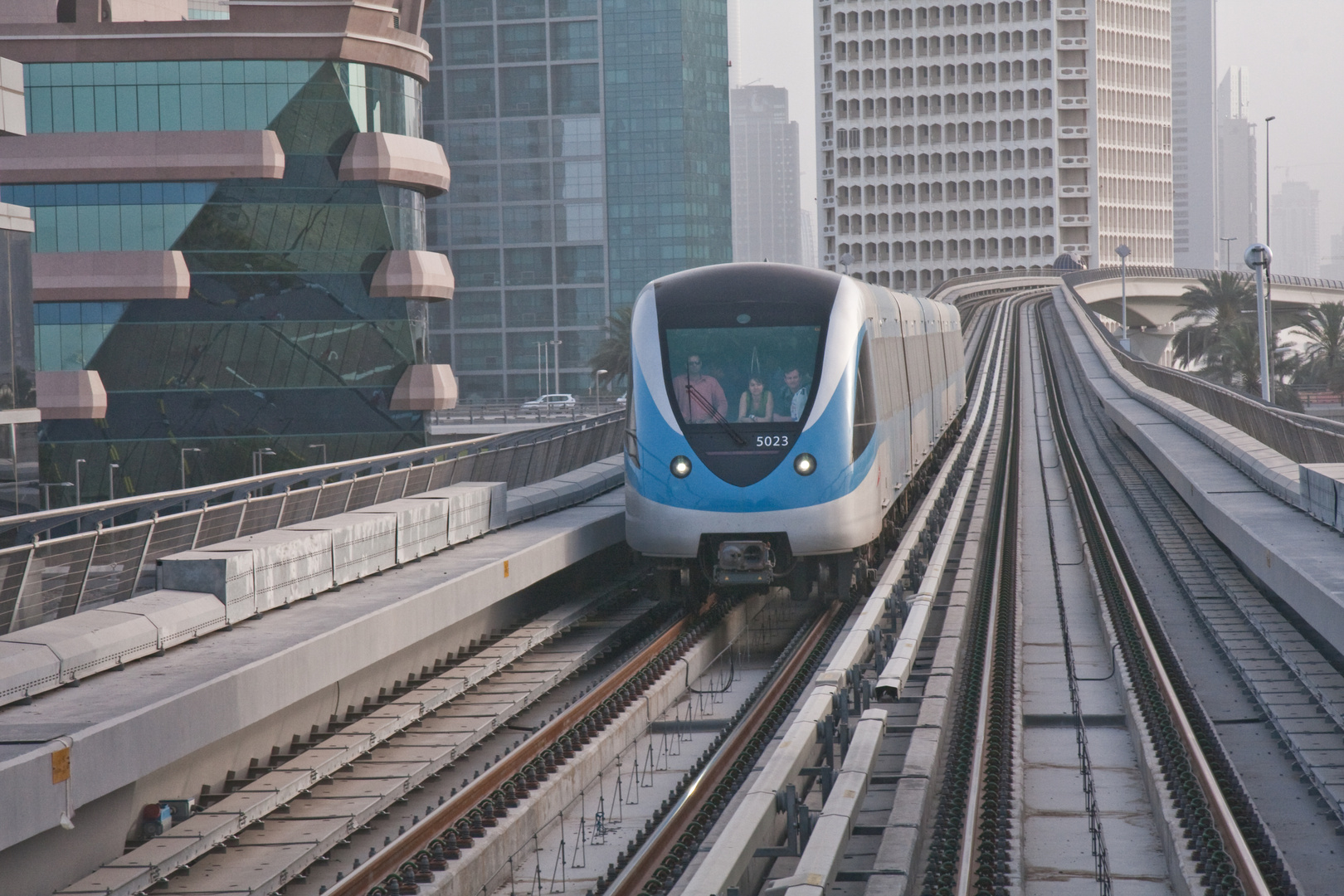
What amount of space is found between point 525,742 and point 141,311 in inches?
A: 1446

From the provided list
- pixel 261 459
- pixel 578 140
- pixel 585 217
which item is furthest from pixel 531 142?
pixel 261 459

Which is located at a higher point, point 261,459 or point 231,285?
point 231,285

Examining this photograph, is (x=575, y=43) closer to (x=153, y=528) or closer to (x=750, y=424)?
(x=750, y=424)

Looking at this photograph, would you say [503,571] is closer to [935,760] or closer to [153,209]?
[935,760]

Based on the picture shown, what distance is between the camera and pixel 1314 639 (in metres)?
13.7

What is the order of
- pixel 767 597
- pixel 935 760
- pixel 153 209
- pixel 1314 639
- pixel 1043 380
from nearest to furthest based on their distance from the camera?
1. pixel 935 760
2. pixel 1314 639
3. pixel 767 597
4. pixel 153 209
5. pixel 1043 380

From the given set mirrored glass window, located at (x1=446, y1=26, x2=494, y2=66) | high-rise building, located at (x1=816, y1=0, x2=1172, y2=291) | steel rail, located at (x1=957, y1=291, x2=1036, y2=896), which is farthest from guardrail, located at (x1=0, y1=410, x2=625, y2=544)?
high-rise building, located at (x1=816, y1=0, x2=1172, y2=291)

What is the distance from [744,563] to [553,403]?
3523 inches

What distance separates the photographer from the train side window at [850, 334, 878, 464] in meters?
14.9

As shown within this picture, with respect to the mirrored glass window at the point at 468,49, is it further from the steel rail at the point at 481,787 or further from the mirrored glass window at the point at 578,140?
the steel rail at the point at 481,787

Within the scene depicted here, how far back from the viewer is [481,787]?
10211mm

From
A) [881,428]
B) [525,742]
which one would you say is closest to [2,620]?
[525,742]

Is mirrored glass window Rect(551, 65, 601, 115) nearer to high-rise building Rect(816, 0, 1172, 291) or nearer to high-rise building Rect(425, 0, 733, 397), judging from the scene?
high-rise building Rect(425, 0, 733, 397)

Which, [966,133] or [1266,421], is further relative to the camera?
[966,133]
